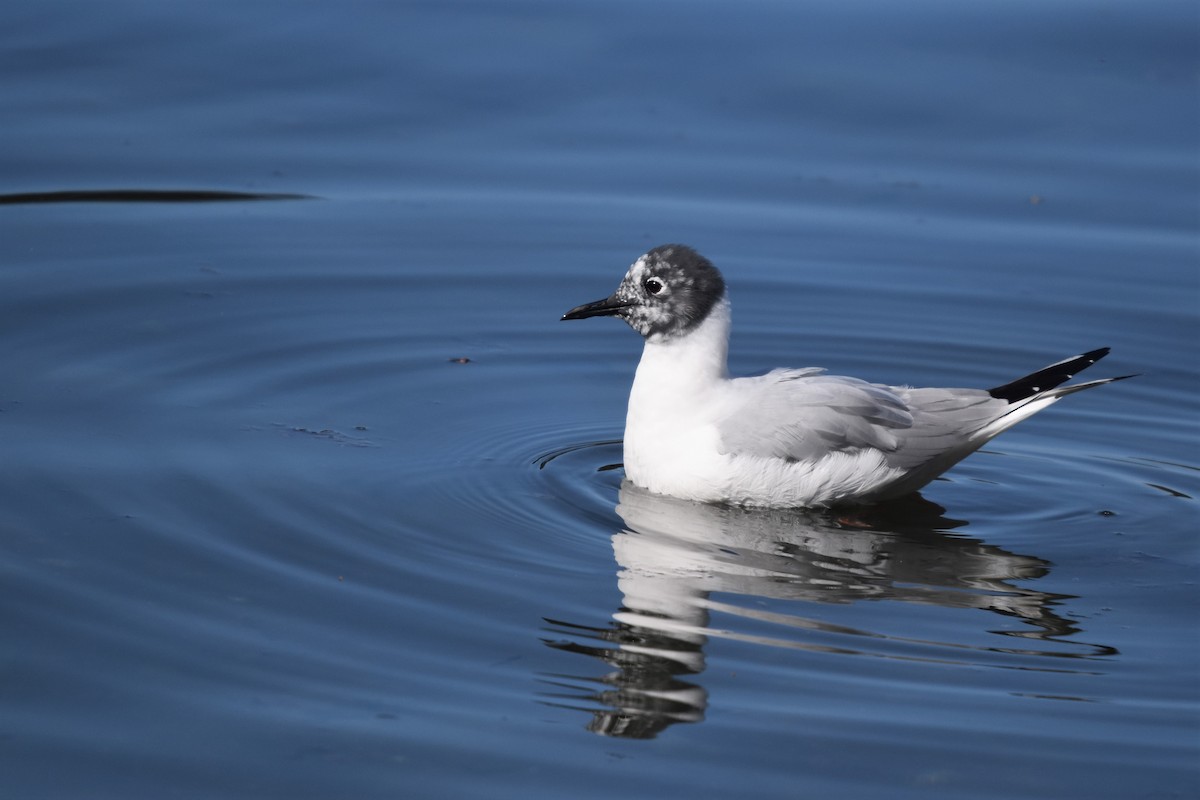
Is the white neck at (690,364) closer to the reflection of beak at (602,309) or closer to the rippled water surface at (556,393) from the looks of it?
the reflection of beak at (602,309)

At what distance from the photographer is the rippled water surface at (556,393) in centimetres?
544

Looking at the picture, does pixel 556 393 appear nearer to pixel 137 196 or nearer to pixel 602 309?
pixel 602 309

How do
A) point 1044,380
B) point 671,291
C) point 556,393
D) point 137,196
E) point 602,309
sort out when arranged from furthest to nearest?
point 137,196 → point 556,393 → point 602,309 → point 671,291 → point 1044,380

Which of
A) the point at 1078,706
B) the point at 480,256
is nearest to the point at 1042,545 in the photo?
the point at 1078,706

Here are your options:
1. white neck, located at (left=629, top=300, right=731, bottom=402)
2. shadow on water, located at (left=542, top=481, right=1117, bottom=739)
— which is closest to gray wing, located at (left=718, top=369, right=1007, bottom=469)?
white neck, located at (left=629, top=300, right=731, bottom=402)

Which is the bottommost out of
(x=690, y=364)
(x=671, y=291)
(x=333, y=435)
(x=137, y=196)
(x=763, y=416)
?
(x=333, y=435)

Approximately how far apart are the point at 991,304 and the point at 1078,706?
194 inches

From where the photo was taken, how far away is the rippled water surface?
5441 millimetres

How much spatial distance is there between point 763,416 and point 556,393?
1.69 metres

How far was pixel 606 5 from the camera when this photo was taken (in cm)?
1427

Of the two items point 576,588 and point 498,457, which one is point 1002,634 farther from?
point 498,457

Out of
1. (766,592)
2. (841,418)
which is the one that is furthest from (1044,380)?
(766,592)

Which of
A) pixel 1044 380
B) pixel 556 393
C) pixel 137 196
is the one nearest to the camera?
pixel 1044 380

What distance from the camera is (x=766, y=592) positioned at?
655 centimetres
